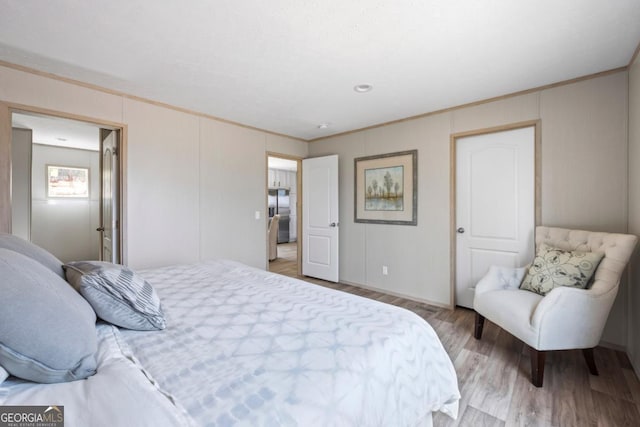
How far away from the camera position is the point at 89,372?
0.79m

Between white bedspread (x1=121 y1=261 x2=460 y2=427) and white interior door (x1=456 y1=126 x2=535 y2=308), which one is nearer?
white bedspread (x1=121 y1=261 x2=460 y2=427)

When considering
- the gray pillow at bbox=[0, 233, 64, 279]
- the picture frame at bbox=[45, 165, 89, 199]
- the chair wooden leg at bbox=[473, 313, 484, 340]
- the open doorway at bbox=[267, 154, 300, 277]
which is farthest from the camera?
the open doorway at bbox=[267, 154, 300, 277]

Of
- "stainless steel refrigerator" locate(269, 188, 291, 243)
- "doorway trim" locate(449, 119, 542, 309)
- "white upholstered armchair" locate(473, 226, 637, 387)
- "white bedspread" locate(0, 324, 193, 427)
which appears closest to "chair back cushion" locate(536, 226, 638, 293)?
"white upholstered armchair" locate(473, 226, 637, 387)

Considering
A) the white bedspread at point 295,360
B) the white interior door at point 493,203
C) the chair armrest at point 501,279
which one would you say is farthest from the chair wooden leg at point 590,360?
the white bedspread at point 295,360

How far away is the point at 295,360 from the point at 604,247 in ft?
8.19

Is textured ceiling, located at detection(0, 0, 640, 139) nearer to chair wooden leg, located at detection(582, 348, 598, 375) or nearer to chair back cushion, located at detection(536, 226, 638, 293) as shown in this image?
chair back cushion, located at detection(536, 226, 638, 293)

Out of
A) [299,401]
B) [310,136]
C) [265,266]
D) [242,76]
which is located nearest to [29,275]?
[299,401]

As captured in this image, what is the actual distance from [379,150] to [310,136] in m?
1.25

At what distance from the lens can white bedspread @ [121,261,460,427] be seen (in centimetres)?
77

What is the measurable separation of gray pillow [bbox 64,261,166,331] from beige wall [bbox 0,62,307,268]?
6.50 feet

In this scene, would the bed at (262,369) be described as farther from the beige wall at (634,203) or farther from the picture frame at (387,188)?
the picture frame at (387,188)

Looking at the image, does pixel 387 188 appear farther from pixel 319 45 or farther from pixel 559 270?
pixel 319 45

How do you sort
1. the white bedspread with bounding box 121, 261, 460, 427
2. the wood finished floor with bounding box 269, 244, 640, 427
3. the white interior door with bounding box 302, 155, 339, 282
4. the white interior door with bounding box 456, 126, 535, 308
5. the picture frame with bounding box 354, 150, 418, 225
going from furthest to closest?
the white interior door with bounding box 302, 155, 339, 282
the picture frame with bounding box 354, 150, 418, 225
the white interior door with bounding box 456, 126, 535, 308
the wood finished floor with bounding box 269, 244, 640, 427
the white bedspread with bounding box 121, 261, 460, 427

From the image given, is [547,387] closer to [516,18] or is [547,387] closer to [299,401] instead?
[299,401]
